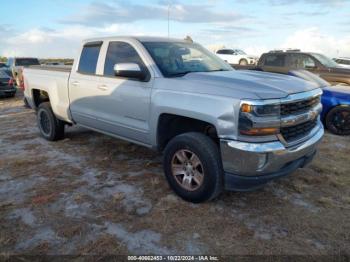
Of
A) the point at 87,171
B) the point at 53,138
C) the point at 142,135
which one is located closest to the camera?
the point at 142,135

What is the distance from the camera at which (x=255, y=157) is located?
322 cm

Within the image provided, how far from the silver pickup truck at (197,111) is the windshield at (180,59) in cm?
2

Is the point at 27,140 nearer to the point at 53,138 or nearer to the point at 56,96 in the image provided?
the point at 53,138

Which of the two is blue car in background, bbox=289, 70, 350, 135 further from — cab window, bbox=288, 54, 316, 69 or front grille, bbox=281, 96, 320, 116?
cab window, bbox=288, 54, 316, 69

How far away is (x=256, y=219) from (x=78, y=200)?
6.79ft

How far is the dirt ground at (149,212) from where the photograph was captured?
306 centimetres

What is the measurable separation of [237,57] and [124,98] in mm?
22323

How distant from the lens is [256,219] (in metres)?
3.53

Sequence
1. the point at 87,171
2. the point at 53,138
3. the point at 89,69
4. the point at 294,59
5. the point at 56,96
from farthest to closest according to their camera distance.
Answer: the point at 294,59 → the point at 53,138 → the point at 56,96 → the point at 89,69 → the point at 87,171

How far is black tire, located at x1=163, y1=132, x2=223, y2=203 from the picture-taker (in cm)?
348

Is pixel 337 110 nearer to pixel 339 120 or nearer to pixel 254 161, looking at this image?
pixel 339 120

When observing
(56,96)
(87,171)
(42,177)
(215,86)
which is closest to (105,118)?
(87,171)

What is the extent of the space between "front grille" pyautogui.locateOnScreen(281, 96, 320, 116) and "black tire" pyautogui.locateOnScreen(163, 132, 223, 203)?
81 centimetres

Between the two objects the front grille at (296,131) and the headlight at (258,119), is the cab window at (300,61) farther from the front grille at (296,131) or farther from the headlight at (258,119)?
the headlight at (258,119)
